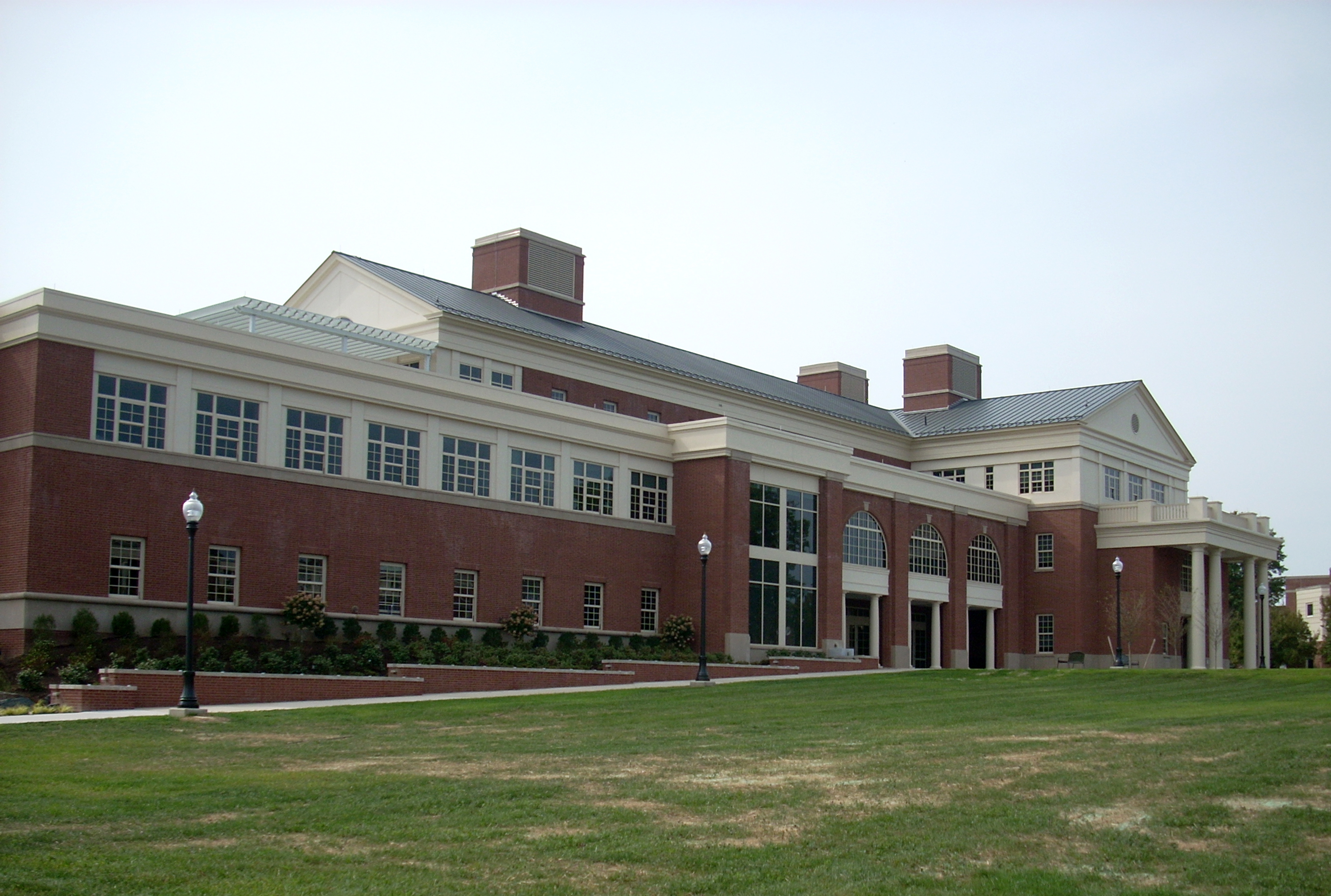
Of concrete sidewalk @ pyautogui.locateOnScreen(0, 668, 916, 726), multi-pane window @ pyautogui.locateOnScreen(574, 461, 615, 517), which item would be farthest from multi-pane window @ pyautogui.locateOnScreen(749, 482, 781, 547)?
concrete sidewalk @ pyautogui.locateOnScreen(0, 668, 916, 726)

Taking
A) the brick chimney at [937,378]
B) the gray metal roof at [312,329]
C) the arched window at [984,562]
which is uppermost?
the brick chimney at [937,378]

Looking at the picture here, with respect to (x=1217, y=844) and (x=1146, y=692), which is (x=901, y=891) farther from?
(x=1146, y=692)

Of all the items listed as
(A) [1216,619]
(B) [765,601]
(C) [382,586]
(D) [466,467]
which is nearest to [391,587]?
(C) [382,586]

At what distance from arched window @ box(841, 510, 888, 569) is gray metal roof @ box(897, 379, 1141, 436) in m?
15.2

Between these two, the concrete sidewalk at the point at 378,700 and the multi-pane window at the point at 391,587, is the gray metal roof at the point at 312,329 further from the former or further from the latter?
the concrete sidewalk at the point at 378,700

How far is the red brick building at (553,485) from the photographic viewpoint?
105ft

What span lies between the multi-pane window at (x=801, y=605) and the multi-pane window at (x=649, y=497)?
4.79m

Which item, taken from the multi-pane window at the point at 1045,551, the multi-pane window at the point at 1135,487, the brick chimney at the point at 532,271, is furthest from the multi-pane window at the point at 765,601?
the multi-pane window at the point at 1135,487

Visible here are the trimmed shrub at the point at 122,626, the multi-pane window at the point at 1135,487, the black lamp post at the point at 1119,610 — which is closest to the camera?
the trimmed shrub at the point at 122,626

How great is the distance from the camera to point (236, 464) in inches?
1344

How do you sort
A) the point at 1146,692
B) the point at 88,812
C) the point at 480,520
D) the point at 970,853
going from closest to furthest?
the point at 970,853, the point at 88,812, the point at 1146,692, the point at 480,520

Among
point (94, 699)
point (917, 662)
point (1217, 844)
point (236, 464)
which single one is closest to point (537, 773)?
point (1217, 844)

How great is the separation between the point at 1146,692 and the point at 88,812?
984 inches

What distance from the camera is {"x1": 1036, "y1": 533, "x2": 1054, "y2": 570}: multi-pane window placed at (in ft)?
208
